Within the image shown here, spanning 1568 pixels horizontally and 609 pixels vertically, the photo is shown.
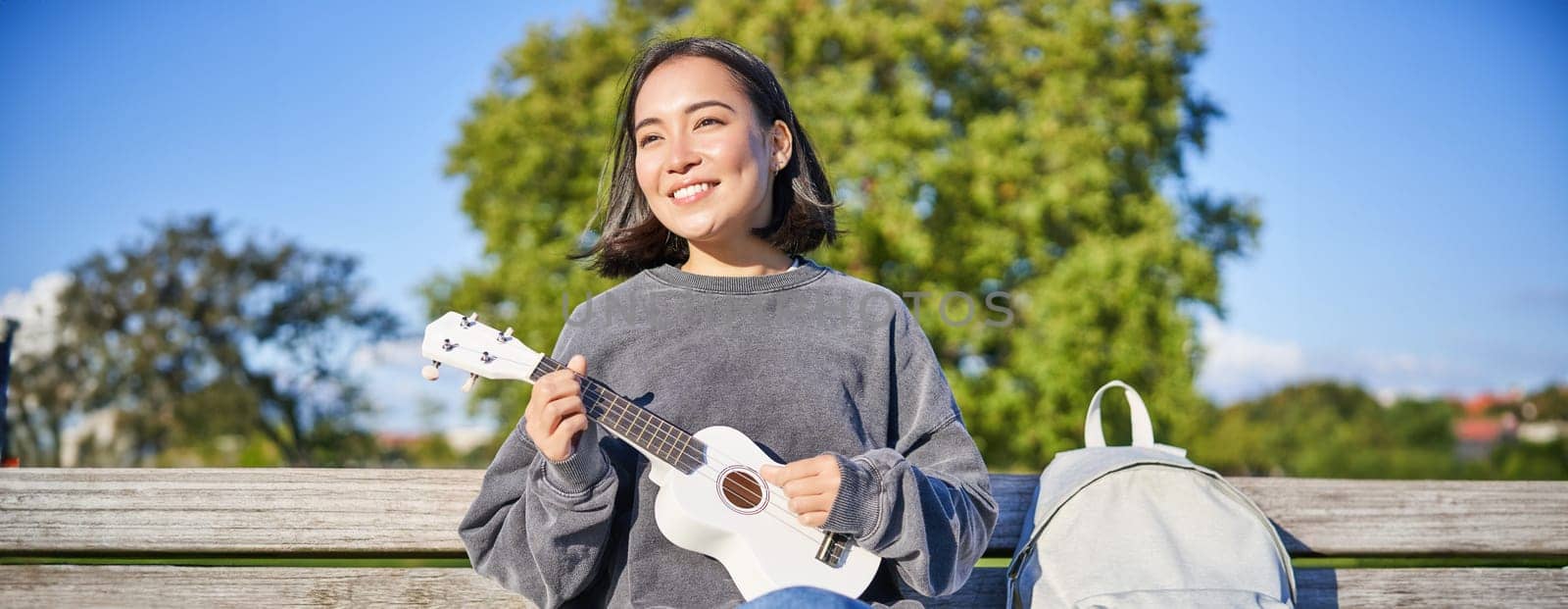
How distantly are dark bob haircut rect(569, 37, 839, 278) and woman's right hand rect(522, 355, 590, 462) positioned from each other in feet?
1.90

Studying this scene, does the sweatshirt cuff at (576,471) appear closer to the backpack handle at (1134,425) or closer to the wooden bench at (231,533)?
the wooden bench at (231,533)

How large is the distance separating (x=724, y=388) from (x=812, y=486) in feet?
1.07

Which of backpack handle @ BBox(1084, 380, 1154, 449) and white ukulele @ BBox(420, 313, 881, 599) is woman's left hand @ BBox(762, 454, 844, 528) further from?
backpack handle @ BBox(1084, 380, 1154, 449)

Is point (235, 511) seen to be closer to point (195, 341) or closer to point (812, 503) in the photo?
point (812, 503)

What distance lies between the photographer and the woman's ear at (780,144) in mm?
2443

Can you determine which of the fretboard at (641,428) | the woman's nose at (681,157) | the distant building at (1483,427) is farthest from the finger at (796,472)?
the distant building at (1483,427)

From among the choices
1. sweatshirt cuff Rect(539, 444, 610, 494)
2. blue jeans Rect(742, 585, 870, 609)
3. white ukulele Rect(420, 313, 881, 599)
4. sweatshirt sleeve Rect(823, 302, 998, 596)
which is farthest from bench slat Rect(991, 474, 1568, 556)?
sweatshirt cuff Rect(539, 444, 610, 494)

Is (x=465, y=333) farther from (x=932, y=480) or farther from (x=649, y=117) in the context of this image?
(x=932, y=480)

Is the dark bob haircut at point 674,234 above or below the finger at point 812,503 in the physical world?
above

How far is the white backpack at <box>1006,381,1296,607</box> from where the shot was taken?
88.9 inches

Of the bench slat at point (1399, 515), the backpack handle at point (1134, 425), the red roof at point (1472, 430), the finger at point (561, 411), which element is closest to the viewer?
the finger at point (561, 411)

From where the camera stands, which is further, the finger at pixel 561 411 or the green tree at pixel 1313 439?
the green tree at pixel 1313 439

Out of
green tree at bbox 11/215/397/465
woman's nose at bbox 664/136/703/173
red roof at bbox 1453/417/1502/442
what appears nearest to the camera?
woman's nose at bbox 664/136/703/173

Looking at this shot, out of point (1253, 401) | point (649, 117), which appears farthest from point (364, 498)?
point (1253, 401)
